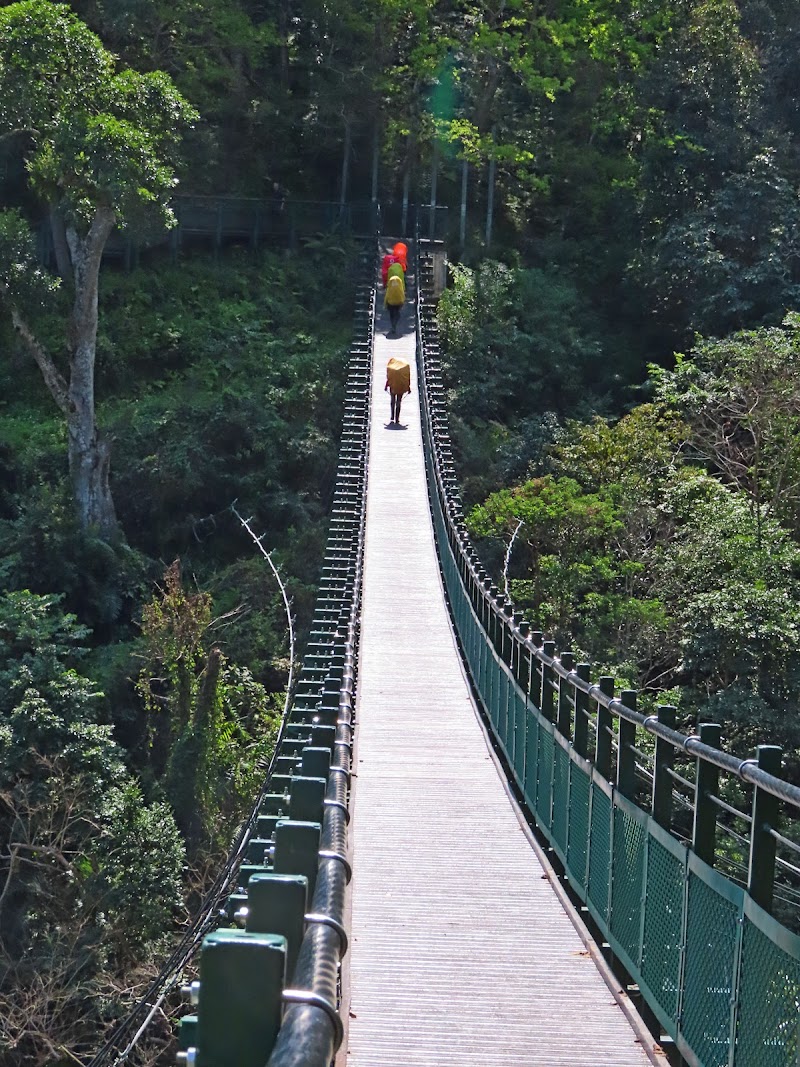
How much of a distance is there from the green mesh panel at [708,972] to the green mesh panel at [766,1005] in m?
0.13

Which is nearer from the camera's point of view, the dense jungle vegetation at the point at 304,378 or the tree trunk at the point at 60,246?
the dense jungle vegetation at the point at 304,378

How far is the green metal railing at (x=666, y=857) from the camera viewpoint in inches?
154

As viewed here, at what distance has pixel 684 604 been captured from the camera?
709 inches

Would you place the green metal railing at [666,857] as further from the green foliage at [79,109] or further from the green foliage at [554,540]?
the green foliage at [79,109]

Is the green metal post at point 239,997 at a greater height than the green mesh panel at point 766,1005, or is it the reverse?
the green metal post at point 239,997

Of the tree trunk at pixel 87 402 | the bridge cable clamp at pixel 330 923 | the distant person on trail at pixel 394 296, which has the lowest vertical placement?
the bridge cable clamp at pixel 330 923

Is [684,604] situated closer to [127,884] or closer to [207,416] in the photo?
[127,884]

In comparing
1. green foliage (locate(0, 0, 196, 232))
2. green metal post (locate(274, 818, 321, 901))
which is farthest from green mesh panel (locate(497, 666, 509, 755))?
green foliage (locate(0, 0, 196, 232))

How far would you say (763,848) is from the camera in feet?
13.2

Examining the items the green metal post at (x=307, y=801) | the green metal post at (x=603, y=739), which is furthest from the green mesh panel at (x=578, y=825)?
the green metal post at (x=307, y=801)

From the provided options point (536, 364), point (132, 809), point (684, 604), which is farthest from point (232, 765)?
point (536, 364)

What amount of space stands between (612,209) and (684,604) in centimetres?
1590

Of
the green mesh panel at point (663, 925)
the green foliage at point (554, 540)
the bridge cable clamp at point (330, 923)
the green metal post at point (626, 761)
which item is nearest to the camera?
the bridge cable clamp at point (330, 923)

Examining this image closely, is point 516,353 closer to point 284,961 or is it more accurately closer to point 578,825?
point 578,825
